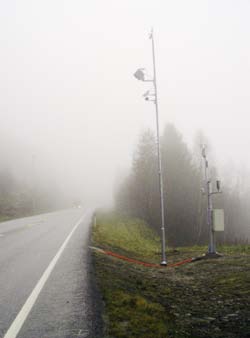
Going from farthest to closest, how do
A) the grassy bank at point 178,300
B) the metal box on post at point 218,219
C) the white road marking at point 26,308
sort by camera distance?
the metal box on post at point 218,219 < the grassy bank at point 178,300 < the white road marking at point 26,308

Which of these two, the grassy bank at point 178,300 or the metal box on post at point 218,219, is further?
the metal box on post at point 218,219

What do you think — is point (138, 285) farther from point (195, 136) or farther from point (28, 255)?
point (195, 136)

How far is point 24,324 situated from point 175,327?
2.35 metres

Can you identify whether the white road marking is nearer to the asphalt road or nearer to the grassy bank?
the asphalt road

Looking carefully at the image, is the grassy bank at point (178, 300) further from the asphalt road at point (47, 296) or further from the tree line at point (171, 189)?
the tree line at point (171, 189)

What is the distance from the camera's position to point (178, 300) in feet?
25.8

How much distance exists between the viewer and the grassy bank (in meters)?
5.58

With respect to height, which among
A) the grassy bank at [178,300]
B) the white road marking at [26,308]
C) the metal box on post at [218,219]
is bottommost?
the grassy bank at [178,300]

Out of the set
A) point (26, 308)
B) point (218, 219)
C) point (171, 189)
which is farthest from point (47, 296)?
point (171, 189)

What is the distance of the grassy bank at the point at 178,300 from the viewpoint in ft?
18.3

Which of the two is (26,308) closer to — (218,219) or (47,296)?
(47,296)

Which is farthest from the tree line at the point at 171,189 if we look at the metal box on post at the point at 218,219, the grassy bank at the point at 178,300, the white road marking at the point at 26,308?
the white road marking at the point at 26,308

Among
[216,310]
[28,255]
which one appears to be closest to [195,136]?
[28,255]

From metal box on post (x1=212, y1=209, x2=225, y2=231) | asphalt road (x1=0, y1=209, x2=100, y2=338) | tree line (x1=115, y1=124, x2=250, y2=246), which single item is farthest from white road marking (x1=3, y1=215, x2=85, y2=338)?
tree line (x1=115, y1=124, x2=250, y2=246)
